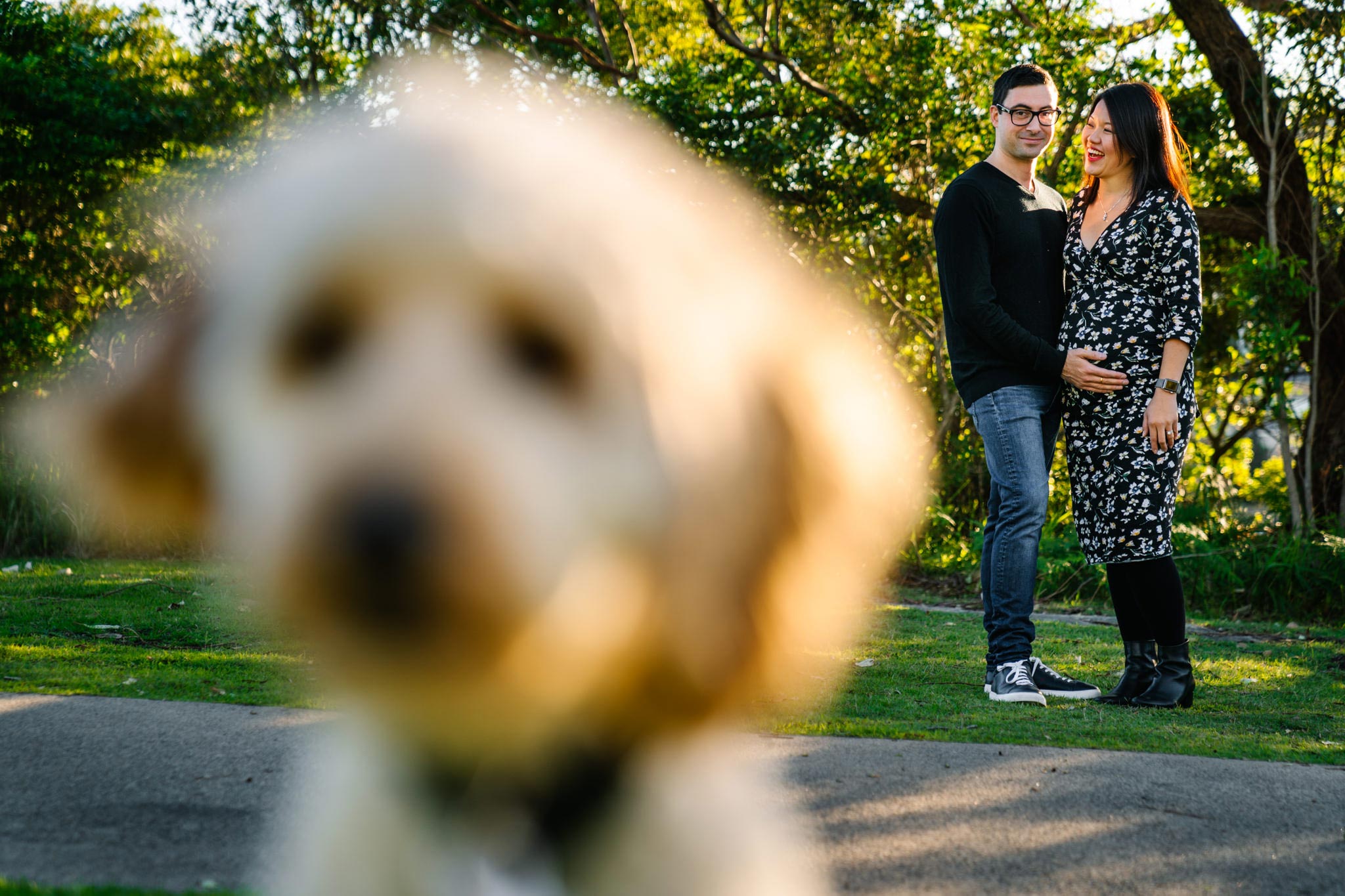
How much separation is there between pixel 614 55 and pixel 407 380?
1124 centimetres

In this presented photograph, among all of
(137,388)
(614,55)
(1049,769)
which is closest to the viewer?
(137,388)

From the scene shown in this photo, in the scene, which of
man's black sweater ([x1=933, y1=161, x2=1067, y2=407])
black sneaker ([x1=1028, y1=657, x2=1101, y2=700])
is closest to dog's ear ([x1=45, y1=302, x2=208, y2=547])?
man's black sweater ([x1=933, y1=161, x2=1067, y2=407])

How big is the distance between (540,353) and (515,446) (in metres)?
0.06

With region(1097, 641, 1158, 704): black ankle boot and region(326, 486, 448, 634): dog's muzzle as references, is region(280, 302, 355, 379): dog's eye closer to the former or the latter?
region(326, 486, 448, 634): dog's muzzle

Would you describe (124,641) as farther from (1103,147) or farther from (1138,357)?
(1103,147)

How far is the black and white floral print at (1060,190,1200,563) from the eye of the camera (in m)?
3.70

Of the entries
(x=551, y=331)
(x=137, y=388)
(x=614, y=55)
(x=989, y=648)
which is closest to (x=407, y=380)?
(x=551, y=331)

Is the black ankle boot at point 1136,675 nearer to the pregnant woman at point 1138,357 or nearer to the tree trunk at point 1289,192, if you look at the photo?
the pregnant woman at point 1138,357

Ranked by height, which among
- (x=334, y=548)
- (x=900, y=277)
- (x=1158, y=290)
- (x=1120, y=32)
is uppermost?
(x=1120, y=32)

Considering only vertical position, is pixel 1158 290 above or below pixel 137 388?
above

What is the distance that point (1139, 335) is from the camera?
146 inches

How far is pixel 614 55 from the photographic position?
11102 mm

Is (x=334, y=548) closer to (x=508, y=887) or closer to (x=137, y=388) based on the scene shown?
(x=137, y=388)

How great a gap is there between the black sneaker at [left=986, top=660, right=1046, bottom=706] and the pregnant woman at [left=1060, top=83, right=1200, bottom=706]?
1.04ft
